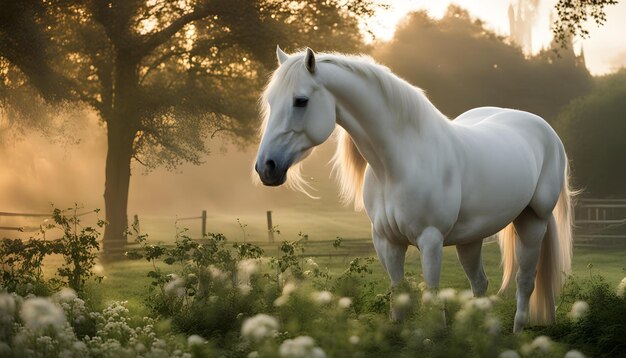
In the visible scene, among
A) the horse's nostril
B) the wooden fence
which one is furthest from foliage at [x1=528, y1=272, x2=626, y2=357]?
the wooden fence

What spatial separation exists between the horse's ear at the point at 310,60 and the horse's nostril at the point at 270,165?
2.40ft

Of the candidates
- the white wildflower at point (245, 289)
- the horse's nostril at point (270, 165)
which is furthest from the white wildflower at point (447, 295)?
the white wildflower at point (245, 289)

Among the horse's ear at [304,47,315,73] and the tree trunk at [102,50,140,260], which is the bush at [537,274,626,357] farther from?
the tree trunk at [102,50,140,260]

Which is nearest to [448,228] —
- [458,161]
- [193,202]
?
[458,161]

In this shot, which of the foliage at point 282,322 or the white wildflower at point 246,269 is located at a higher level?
the white wildflower at point 246,269

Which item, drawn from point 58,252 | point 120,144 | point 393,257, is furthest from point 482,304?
point 120,144

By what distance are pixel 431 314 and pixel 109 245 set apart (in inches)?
664

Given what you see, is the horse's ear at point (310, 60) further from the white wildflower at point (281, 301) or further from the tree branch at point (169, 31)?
the tree branch at point (169, 31)

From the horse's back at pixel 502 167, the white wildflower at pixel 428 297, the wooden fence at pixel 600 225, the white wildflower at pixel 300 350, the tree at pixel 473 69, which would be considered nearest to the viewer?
the white wildflower at pixel 300 350

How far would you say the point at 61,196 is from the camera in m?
45.5

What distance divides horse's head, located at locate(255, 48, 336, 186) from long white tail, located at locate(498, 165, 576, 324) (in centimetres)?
330

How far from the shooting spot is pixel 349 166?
22.4ft

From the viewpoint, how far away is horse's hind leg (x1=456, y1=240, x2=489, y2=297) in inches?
313

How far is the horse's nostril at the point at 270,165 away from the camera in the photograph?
573 centimetres
